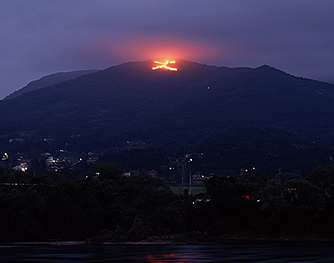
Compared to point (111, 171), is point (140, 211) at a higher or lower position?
lower

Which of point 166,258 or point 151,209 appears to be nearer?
point 166,258

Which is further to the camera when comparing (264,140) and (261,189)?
(264,140)

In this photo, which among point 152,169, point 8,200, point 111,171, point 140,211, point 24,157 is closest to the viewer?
point 8,200

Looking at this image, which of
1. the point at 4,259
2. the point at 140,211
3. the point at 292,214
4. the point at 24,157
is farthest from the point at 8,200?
the point at 24,157

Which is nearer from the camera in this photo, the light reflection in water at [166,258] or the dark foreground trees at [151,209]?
the light reflection in water at [166,258]

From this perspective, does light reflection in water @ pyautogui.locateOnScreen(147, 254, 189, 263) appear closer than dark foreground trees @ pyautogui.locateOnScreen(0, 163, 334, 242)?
Yes

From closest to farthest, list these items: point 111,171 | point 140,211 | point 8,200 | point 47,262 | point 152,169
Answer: point 47,262, point 8,200, point 140,211, point 111,171, point 152,169

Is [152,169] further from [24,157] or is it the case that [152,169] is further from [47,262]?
[47,262]

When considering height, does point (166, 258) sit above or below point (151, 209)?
above
